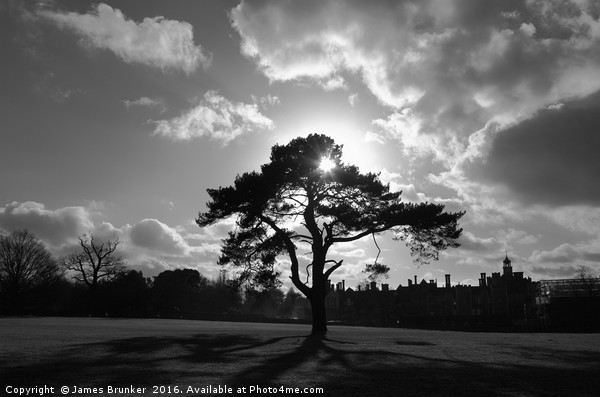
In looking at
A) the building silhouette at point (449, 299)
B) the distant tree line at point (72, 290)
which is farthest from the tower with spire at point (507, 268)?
the distant tree line at point (72, 290)

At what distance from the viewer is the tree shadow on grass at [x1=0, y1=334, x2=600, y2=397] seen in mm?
9461

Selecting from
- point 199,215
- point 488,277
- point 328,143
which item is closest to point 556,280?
point 488,277

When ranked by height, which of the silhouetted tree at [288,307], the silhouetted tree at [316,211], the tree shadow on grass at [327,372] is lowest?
the silhouetted tree at [288,307]

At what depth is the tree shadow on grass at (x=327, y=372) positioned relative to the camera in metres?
9.46

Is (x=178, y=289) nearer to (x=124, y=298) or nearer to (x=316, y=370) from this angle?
(x=124, y=298)

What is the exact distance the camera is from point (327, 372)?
1134 cm

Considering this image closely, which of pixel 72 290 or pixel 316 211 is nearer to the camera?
pixel 316 211

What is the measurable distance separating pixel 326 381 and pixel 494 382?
11.0 ft

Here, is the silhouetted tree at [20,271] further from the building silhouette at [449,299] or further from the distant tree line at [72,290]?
the building silhouette at [449,299]

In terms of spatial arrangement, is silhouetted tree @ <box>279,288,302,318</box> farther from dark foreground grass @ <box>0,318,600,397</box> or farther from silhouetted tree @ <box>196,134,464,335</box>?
dark foreground grass @ <box>0,318,600,397</box>

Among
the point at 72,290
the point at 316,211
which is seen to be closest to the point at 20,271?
the point at 72,290

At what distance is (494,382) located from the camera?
10047 millimetres

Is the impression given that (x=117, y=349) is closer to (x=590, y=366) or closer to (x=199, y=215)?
(x=590, y=366)

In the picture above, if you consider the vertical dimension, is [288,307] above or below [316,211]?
below
